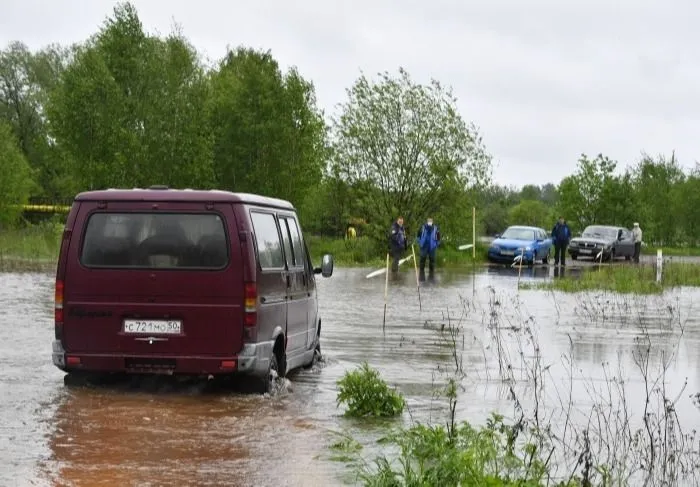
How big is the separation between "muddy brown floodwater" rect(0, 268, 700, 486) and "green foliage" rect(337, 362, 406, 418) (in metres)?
0.17

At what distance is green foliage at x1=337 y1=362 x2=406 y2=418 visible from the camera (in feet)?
40.9

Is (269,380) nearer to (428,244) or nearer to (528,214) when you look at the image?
(428,244)

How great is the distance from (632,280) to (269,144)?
1149 inches

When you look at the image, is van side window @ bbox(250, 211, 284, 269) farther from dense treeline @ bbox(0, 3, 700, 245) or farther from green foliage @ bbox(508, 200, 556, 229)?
green foliage @ bbox(508, 200, 556, 229)

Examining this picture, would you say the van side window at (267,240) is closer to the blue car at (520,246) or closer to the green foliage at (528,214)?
the blue car at (520,246)

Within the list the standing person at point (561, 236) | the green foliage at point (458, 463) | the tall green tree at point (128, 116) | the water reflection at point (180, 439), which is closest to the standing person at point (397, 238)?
the standing person at point (561, 236)

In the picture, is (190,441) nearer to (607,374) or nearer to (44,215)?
(607,374)

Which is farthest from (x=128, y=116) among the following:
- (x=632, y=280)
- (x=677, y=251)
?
(x=677, y=251)

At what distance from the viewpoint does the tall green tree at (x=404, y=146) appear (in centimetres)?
5294

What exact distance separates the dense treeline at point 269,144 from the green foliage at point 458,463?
42.3m

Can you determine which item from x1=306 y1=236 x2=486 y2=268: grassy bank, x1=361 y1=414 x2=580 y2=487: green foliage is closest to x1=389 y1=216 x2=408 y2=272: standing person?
x1=306 y1=236 x2=486 y2=268: grassy bank

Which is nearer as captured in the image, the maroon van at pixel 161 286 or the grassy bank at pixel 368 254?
the maroon van at pixel 161 286

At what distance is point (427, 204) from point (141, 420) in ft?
137

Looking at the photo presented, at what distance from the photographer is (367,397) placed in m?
12.5
